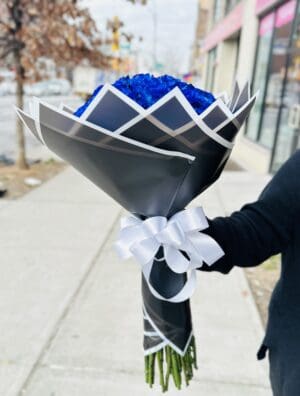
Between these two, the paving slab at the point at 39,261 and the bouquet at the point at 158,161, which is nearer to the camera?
the bouquet at the point at 158,161

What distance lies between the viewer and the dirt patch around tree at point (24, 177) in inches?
225

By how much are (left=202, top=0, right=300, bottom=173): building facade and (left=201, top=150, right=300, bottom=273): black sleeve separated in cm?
562

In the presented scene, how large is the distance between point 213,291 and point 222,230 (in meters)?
2.17

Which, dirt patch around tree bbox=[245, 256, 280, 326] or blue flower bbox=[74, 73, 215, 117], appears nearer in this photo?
blue flower bbox=[74, 73, 215, 117]

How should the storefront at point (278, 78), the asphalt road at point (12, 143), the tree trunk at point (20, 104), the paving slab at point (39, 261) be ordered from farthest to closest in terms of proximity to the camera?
1. the asphalt road at point (12, 143)
2. the storefront at point (278, 78)
3. the tree trunk at point (20, 104)
4. the paving slab at point (39, 261)

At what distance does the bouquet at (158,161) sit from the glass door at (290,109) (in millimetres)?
5877

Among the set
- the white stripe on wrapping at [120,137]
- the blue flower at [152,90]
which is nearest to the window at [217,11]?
the blue flower at [152,90]

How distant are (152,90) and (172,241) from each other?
1.07 feet

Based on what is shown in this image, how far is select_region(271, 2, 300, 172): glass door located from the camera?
657 centimetres

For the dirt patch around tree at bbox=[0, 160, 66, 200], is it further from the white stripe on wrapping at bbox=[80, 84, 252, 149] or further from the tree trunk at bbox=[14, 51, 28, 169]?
the white stripe on wrapping at bbox=[80, 84, 252, 149]

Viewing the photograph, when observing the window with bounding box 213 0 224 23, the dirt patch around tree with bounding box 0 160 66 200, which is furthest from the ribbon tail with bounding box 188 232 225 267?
the window with bounding box 213 0 224 23

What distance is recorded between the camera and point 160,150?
2.67 ft

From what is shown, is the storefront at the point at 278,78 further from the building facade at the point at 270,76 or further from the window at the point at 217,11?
the window at the point at 217,11

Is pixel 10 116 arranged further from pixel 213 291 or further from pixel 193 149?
pixel 193 149
